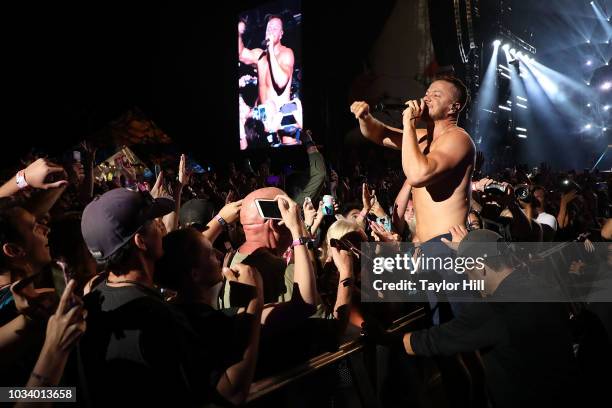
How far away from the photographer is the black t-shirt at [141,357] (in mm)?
1341

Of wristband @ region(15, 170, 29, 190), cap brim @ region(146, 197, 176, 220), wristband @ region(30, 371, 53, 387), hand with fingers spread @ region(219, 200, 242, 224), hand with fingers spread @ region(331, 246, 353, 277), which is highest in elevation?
wristband @ region(15, 170, 29, 190)

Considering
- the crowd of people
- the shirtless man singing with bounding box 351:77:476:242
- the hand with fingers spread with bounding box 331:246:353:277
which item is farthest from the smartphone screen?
the shirtless man singing with bounding box 351:77:476:242

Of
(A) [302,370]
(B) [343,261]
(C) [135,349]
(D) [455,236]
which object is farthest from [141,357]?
(D) [455,236]

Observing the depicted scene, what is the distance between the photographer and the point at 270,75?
13.1m

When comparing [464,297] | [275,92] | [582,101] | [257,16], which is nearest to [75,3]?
[257,16]

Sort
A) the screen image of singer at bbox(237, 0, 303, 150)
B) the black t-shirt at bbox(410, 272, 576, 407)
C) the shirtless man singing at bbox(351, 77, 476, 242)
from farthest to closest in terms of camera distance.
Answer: the screen image of singer at bbox(237, 0, 303, 150) → the shirtless man singing at bbox(351, 77, 476, 242) → the black t-shirt at bbox(410, 272, 576, 407)

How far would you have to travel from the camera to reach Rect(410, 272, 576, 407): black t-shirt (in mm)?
2002

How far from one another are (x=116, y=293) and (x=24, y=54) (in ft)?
42.7

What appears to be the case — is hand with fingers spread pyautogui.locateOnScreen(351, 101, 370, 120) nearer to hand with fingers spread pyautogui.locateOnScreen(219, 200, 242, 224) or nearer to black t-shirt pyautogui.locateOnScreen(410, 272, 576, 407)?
hand with fingers spread pyautogui.locateOnScreen(219, 200, 242, 224)

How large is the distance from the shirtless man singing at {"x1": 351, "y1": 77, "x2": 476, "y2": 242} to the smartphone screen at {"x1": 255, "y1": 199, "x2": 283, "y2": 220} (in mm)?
786

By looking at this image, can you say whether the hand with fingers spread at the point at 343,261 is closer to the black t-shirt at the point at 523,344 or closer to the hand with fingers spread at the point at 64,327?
the black t-shirt at the point at 523,344

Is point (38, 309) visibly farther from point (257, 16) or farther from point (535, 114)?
point (535, 114)

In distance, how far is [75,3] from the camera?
A: 1227cm

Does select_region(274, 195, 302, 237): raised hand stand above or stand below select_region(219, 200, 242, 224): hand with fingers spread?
above
